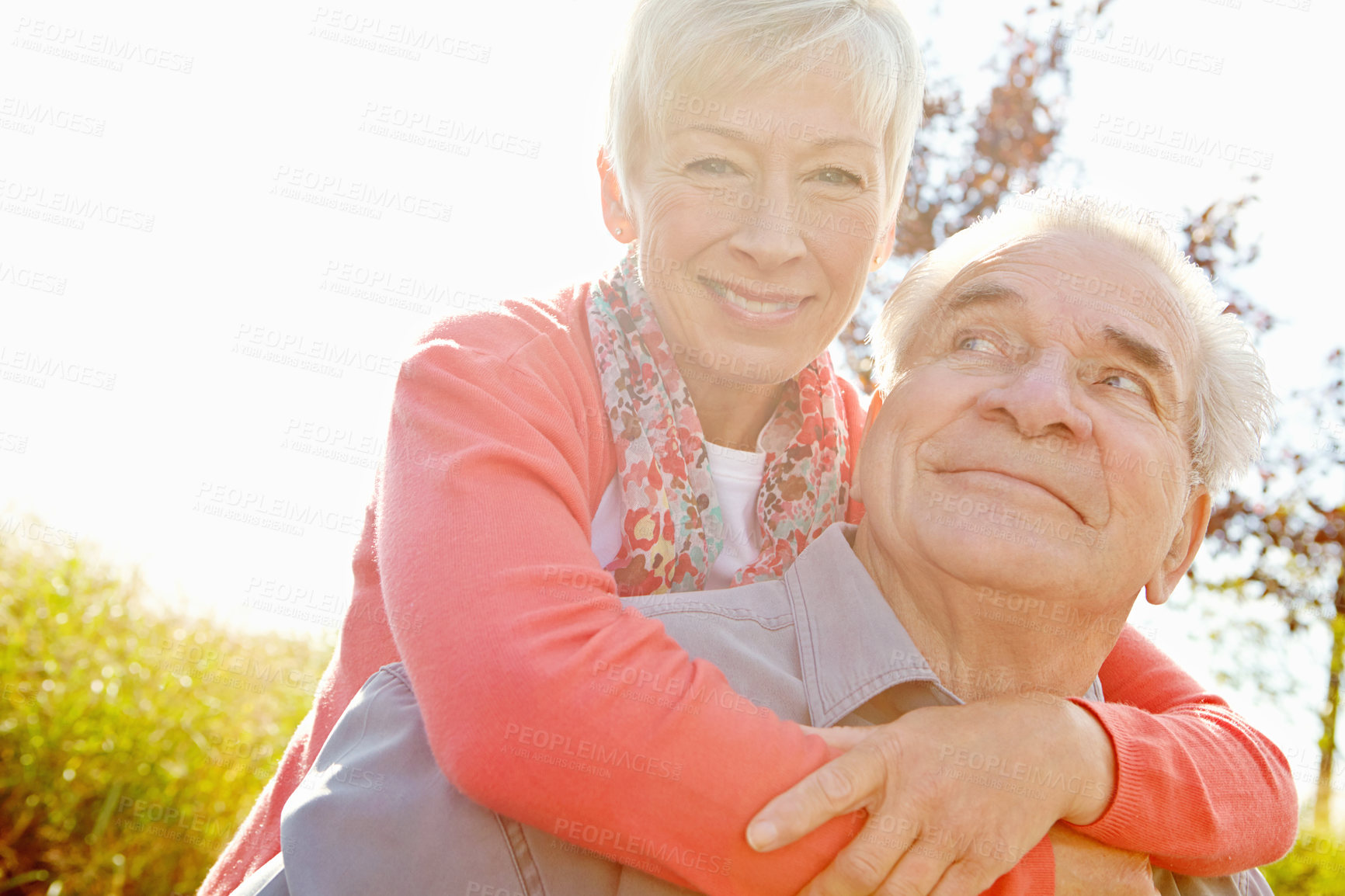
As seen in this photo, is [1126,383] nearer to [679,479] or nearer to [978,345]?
[978,345]

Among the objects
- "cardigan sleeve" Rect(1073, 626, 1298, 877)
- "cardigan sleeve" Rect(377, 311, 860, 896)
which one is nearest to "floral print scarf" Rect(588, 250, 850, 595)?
"cardigan sleeve" Rect(377, 311, 860, 896)

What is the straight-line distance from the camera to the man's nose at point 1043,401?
7.25 feet

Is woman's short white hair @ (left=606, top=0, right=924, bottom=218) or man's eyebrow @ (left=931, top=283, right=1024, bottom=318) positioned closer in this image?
man's eyebrow @ (left=931, top=283, right=1024, bottom=318)

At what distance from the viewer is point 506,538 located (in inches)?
74.0

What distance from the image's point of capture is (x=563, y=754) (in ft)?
5.56

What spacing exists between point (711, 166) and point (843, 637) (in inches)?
49.1

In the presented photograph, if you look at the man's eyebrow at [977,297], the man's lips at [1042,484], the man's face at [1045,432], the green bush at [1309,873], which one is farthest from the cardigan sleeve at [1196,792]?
the green bush at [1309,873]

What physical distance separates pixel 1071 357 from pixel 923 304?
1.50ft

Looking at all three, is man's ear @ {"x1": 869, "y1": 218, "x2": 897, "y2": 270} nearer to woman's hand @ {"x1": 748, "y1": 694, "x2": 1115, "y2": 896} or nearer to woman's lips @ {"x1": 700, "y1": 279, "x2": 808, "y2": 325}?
woman's lips @ {"x1": 700, "y1": 279, "x2": 808, "y2": 325}

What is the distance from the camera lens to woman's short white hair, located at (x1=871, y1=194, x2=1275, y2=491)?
2.53 m

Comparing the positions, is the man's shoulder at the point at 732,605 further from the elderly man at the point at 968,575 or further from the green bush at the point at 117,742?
the green bush at the point at 117,742

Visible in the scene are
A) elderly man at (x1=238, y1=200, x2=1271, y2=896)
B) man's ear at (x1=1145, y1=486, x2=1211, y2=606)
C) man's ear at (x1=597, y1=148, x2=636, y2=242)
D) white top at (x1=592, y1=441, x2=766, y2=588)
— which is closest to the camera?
elderly man at (x1=238, y1=200, x2=1271, y2=896)

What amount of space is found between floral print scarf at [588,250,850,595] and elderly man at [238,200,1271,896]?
0.22 m

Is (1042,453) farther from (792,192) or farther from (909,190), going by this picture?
(909,190)
